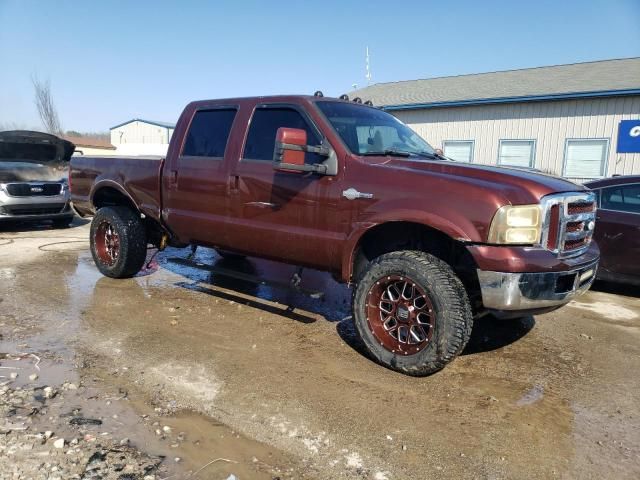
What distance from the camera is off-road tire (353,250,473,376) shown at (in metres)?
3.36

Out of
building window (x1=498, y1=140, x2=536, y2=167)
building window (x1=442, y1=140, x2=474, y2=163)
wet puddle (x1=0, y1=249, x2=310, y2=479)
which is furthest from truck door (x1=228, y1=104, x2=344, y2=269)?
building window (x1=442, y1=140, x2=474, y2=163)

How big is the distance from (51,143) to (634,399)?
11.1 meters

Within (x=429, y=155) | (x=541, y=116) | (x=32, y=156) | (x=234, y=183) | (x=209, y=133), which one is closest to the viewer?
(x=429, y=155)

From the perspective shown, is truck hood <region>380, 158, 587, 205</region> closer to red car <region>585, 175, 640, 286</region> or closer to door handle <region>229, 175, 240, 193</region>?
door handle <region>229, 175, 240, 193</region>

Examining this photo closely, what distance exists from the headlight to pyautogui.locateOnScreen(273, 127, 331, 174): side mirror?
4.71ft

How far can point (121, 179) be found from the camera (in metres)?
5.78

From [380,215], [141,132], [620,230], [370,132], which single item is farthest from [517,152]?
[141,132]

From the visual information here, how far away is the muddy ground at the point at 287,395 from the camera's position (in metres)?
2.54

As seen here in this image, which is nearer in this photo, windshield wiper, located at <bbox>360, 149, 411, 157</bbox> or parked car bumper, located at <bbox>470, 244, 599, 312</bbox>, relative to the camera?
parked car bumper, located at <bbox>470, 244, 599, 312</bbox>

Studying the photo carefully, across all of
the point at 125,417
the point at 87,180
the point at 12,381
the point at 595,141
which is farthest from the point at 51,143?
the point at 595,141

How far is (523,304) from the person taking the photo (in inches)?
128

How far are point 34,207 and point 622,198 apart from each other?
33.6ft

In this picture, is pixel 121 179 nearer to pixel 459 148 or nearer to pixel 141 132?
pixel 459 148

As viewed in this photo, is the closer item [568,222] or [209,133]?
[568,222]
